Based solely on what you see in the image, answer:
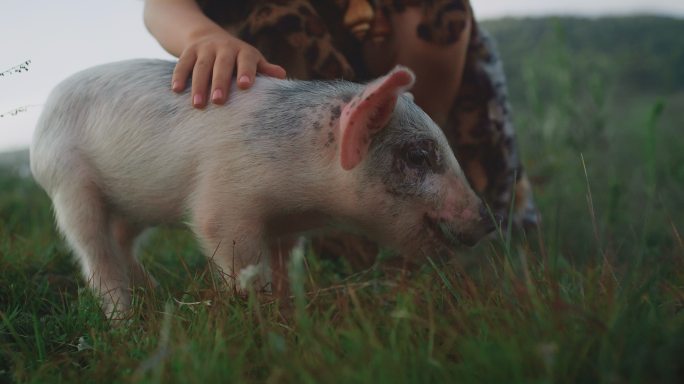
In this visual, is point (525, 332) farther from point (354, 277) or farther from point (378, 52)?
point (378, 52)

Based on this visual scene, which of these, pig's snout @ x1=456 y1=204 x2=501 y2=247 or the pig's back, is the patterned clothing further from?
pig's snout @ x1=456 y1=204 x2=501 y2=247

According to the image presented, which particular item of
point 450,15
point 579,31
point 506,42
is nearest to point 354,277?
point 450,15

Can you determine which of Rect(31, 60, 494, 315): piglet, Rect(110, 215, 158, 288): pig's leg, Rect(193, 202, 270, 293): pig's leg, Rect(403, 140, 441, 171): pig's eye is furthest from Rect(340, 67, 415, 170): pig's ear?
Rect(110, 215, 158, 288): pig's leg

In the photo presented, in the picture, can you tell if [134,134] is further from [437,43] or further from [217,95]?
[437,43]

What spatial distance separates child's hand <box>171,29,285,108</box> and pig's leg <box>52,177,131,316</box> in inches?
19.4

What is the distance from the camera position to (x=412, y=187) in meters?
1.96

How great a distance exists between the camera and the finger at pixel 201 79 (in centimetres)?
205

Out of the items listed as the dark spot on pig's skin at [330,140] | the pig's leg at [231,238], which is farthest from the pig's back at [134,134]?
the dark spot on pig's skin at [330,140]

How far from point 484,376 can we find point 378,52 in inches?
82.9

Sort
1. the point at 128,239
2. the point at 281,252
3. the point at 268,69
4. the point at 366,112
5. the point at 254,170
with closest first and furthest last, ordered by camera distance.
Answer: the point at 366,112
the point at 254,170
the point at 268,69
the point at 281,252
the point at 128,239

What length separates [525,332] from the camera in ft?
4.14

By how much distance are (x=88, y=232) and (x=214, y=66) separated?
72cm

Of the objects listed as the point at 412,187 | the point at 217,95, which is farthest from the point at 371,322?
the point at 217,95

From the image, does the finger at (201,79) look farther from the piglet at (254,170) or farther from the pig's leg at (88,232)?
the pig's leg at (88,232)
